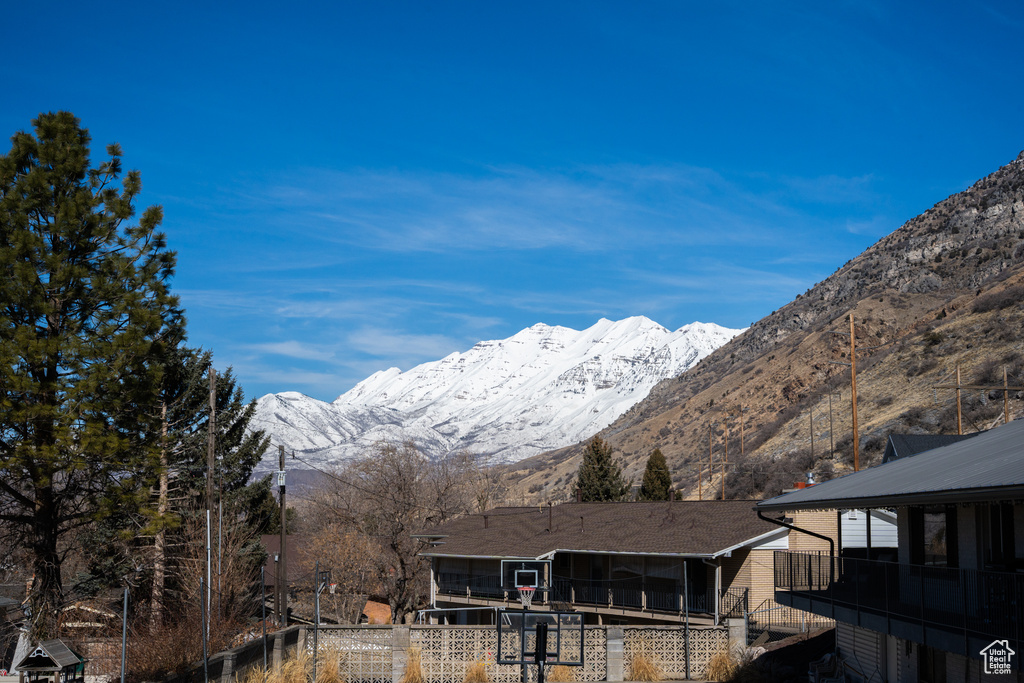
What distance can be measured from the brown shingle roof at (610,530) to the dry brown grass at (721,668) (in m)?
7.14

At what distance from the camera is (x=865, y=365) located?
269 feet

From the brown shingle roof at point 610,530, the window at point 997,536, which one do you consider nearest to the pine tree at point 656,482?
the brown shingle roof at point 610,530

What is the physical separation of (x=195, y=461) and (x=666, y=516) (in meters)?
21.7

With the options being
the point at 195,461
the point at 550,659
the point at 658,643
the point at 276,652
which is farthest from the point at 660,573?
the point at 195,461

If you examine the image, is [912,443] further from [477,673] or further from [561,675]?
[477,673]

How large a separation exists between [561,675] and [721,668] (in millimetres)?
4603

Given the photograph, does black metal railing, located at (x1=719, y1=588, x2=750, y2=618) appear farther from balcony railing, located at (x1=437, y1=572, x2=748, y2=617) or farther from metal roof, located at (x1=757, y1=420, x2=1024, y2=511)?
metal roof, located at (x1=757, y1=420, x2=1024, y2=511)

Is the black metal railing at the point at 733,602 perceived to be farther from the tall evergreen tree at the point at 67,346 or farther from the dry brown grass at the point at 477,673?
the tall evergreen tree at the point at 67,346

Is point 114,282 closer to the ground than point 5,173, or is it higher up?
closer to the ground

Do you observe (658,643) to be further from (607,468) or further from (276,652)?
(607,468)

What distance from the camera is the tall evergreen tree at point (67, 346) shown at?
73.0 ft

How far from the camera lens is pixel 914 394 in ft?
221

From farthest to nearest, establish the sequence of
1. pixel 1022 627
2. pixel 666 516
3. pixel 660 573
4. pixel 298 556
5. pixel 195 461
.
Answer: pixel 298 556 < pixel 195 461 < pixel 666 516 < pixel 660 573 < pixel 1022 627

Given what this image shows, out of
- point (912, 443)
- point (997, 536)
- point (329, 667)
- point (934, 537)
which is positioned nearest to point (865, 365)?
point (912, 443)
